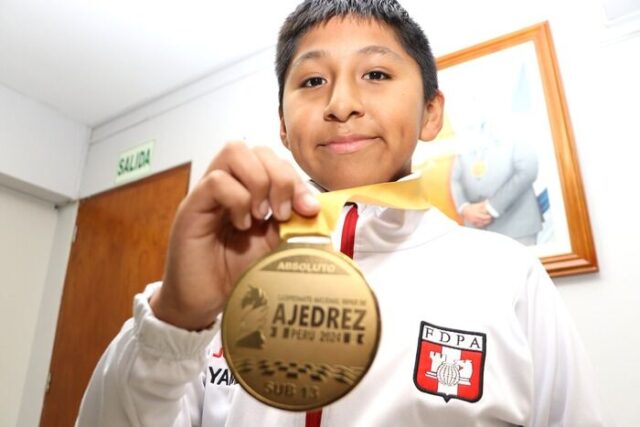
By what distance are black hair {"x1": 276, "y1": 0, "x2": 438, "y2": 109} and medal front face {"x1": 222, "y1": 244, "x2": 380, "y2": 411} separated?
1.45 feet

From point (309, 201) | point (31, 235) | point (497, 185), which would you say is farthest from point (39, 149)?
point (309, 201)

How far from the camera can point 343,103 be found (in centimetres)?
58

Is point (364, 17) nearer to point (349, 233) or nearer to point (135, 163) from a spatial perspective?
point (349, 233)

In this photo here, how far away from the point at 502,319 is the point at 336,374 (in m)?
0.34

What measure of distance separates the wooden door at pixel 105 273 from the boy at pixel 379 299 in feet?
5.15

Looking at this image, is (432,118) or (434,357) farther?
(432,118)

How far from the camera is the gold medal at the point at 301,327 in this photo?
365 mm

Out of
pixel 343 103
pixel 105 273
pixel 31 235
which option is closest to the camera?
pixel 343 103

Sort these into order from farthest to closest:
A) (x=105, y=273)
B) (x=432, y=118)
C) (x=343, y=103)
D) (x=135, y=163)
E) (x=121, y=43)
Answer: (x=135, y=163)
(x=105, y=273)
(x=121, y=43)
(x=432, y=118)
(x=343, y=103)

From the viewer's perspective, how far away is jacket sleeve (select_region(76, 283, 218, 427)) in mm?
470

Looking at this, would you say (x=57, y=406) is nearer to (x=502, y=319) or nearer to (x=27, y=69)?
(x=27, y=69)

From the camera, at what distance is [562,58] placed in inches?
53.8

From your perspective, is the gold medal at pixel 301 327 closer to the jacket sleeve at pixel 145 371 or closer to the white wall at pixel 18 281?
the jacket sleeve at pixel 145 371

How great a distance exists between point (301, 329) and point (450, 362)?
11.8 inches
